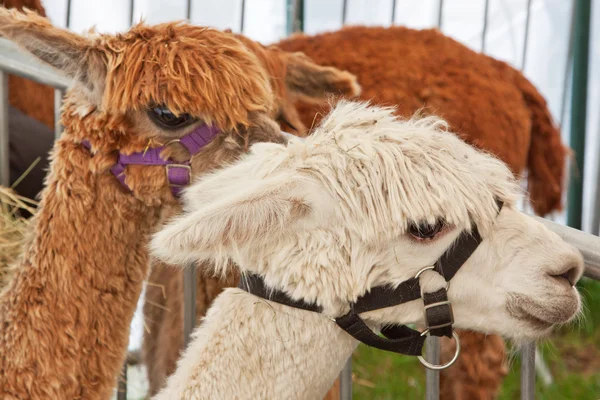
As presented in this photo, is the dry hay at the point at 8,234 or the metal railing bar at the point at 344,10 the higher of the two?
the metal railing bar at the point at 344,10

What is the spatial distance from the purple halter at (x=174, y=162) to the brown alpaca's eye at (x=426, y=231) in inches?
26.6

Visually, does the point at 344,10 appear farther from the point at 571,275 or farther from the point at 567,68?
the point at 571,275

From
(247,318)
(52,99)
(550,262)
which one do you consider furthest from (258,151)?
(52,99)

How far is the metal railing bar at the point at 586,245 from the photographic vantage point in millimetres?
1584

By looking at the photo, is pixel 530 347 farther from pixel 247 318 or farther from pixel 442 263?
pixel 247 318

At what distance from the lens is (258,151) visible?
1564mm

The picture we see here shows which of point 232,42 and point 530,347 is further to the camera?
point 232,42

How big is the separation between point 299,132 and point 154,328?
0.88 meters

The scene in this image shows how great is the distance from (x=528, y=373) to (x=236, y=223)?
2.69 feet

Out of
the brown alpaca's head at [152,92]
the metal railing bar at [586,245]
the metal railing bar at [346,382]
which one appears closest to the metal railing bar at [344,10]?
the brown alpaca's head at [152,92]

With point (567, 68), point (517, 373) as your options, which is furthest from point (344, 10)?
point (517, 373)

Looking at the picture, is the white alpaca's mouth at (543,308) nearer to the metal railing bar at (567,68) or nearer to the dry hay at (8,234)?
the dry hay at (8,234)

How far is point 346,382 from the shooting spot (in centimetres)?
192

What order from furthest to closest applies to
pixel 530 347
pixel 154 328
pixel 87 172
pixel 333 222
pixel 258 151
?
pixel 154 328
pixel 87 172
pixel 530 347
pixel 258 151
pixel 333 222
